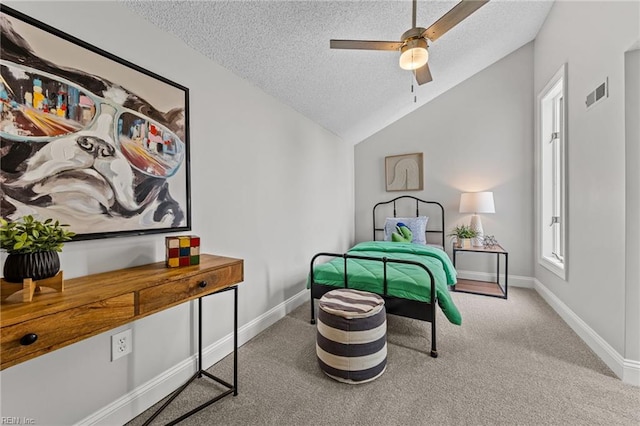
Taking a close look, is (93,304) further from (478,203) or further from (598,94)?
(478,203)

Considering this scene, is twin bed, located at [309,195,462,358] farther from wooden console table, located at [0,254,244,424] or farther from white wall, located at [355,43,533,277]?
white wall, located at [355,43,533,277]

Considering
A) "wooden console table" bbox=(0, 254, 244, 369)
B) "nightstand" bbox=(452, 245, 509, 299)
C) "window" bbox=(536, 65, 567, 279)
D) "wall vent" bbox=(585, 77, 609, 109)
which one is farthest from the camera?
"nightstand" bbox=(452, 245, 509, 299)

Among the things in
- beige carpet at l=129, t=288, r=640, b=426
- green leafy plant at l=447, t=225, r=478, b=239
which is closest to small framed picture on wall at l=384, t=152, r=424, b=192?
green leafy plant at l=447, t=225, r=478, b=239

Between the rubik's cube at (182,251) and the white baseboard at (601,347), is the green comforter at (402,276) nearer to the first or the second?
the white baseboard at (601,347)

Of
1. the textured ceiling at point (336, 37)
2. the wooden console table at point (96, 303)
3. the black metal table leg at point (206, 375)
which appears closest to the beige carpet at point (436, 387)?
the black metal table leg at point (206, 375)

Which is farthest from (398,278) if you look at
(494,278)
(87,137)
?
(494,278)

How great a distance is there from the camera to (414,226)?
4043 mm

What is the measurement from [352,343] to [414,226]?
263 centimetres

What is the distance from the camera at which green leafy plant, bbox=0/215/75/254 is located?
96cm

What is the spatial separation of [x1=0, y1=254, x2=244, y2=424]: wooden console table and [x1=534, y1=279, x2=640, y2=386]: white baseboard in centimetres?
263

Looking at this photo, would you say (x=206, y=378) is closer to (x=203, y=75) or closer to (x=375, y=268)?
(x=375, y=268)

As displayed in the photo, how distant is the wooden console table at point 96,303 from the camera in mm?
830

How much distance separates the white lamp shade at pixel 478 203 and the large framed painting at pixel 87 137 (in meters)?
3.52

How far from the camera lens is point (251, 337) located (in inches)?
93.5
